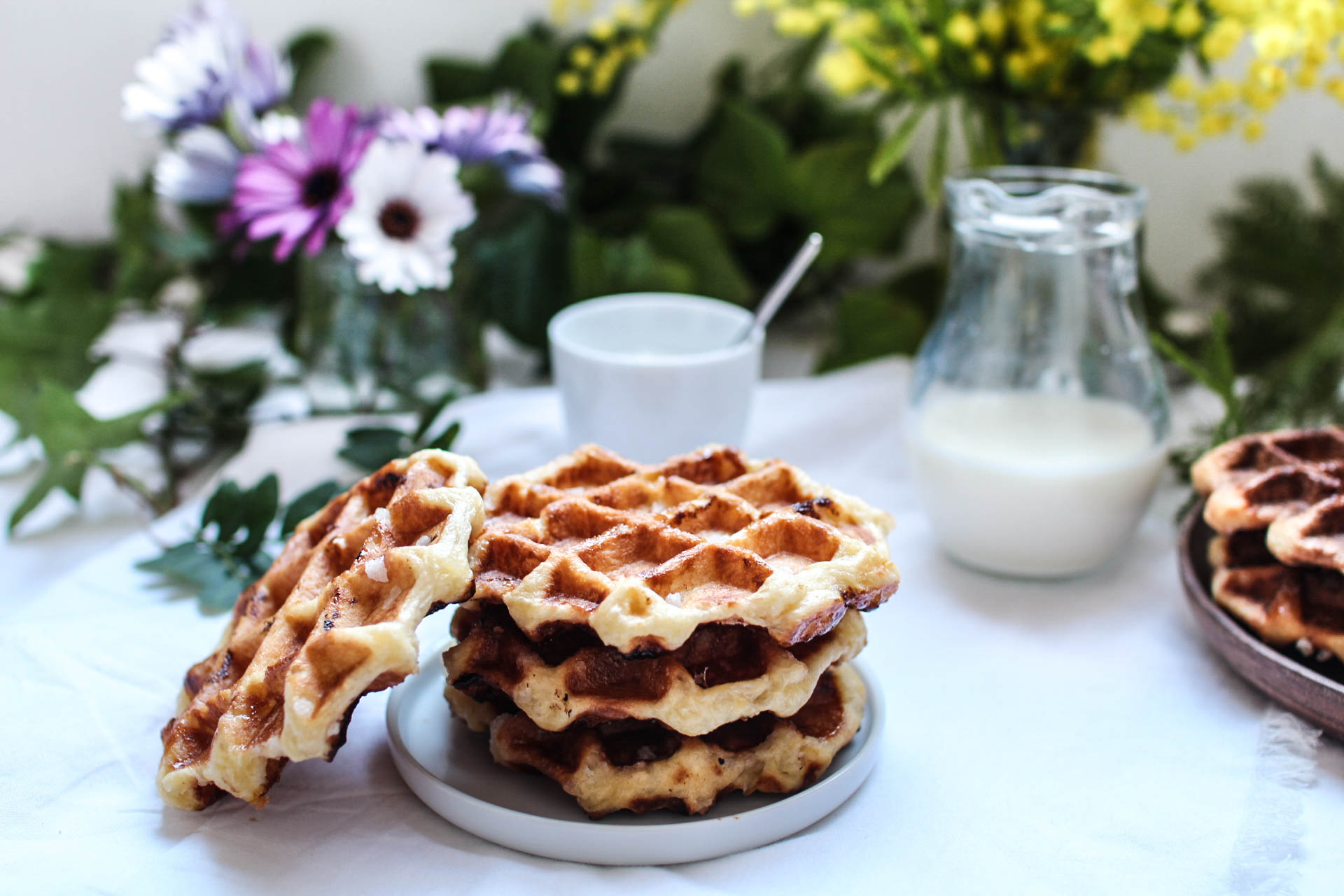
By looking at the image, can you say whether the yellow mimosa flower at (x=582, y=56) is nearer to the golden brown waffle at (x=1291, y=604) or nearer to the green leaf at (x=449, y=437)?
the green leaf at (x=449, y=437)

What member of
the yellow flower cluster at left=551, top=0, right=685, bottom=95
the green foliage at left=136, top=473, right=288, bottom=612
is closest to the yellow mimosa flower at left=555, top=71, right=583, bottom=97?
the yellow flower cluster at left=551, top=0, right=685, bottom=95

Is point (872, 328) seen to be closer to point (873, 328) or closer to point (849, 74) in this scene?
point (873, 328)

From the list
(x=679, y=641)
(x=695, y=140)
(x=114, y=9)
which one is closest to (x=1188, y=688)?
(x=679, y=641)

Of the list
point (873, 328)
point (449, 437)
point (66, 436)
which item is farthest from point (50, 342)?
point (873, 328)

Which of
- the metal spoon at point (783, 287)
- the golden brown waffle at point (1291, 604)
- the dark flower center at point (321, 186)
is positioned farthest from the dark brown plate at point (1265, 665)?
the dark flower center at point (321, 186)

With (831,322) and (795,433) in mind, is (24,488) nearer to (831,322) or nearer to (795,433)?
(795,433)

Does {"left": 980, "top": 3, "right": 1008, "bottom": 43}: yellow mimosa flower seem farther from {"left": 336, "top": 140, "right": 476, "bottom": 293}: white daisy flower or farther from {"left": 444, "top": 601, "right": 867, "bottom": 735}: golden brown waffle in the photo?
{"left": 444, "top": 601, "right": 867, "bottom": 735}: golden brown waffle
